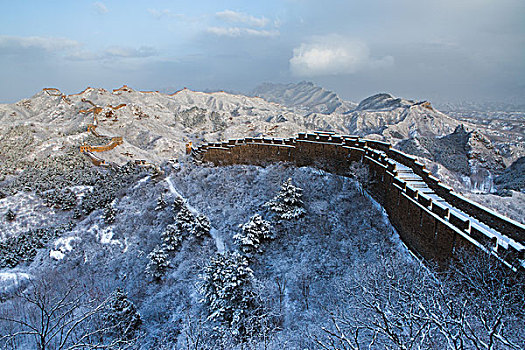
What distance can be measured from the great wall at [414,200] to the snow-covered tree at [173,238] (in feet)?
31.6

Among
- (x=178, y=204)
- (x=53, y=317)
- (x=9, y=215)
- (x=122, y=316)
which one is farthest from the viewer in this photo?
(x=9, y=215)

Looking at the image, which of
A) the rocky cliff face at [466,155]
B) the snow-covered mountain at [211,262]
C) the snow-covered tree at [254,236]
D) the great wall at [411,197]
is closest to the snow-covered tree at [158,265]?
the snow-covered mountain at [211,262]

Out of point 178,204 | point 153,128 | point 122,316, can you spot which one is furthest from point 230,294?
point 153,128

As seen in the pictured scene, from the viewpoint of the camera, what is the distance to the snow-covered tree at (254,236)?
630 inches

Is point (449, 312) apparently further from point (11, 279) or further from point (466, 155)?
point (466, 155)

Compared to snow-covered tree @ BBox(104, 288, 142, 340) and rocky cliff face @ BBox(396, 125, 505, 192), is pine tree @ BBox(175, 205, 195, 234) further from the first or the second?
rocky cliff face @ BBox(396, 125, 505, 192)

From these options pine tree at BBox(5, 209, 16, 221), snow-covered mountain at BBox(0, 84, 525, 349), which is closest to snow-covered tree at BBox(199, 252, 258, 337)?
snow-covered mountain at BBox(0, 84, 525, 349)

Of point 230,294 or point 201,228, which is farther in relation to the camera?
point 201,228

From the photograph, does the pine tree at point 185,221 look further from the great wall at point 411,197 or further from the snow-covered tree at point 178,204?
the great wall at point 411,197

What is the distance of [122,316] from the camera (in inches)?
532

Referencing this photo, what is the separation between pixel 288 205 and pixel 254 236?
3.17m

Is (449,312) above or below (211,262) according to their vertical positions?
above

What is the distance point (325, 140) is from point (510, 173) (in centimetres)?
3594

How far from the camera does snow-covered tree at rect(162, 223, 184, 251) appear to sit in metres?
19.3
